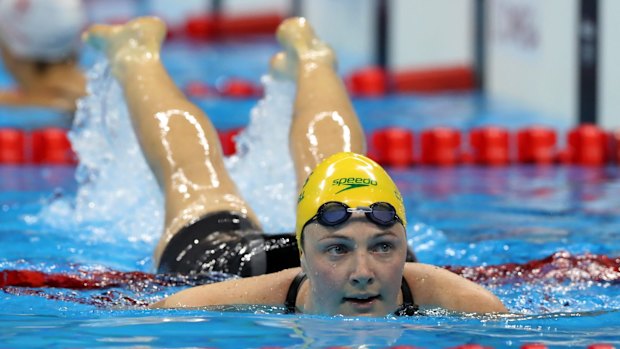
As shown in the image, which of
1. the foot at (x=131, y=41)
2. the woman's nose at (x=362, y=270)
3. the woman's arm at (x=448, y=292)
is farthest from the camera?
the foot at (x=131, y=41)

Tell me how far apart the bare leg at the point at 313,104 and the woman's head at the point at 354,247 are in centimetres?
114

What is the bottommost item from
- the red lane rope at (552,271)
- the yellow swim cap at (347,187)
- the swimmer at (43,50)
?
the red lane rope at (552,271)

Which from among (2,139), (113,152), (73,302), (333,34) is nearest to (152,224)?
(113,152)

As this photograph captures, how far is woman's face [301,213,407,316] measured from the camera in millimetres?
3045

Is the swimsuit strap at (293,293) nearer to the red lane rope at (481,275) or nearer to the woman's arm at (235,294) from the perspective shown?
the woman's arm at (235,294)

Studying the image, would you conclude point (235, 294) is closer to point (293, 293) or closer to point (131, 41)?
point (293, 293)

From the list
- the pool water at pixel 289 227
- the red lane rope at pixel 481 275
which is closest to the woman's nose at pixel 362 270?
the pool water at pixel 289 227

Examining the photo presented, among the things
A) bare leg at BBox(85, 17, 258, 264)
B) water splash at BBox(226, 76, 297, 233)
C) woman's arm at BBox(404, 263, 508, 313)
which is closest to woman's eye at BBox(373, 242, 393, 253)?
woman's arm at BBox(404, 263, 508, 313)

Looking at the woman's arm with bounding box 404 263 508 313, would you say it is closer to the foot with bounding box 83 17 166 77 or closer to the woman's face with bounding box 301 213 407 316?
the woman's face with bounding box 301 213 407 316

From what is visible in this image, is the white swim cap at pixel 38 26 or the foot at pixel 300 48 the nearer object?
the foot at pixel 300 48

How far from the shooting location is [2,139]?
7254mm

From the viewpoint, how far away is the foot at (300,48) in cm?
478

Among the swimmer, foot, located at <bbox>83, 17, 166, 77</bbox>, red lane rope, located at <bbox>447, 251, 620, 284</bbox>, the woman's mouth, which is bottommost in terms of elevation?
the woman's mouth

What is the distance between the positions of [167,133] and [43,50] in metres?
3.55
